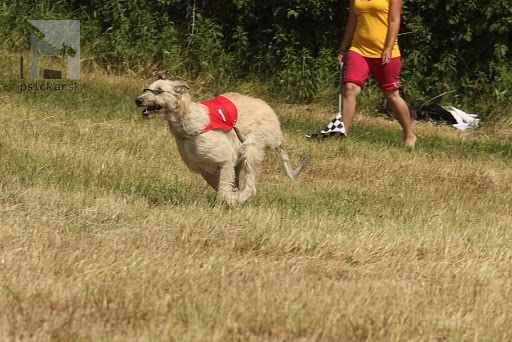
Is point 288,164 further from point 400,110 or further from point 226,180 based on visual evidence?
point 400,110

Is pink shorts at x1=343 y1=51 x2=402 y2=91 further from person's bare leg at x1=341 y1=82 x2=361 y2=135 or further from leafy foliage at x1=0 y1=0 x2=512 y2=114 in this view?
leafy foliage at x1=0 y1=0 x2=512 y2=114

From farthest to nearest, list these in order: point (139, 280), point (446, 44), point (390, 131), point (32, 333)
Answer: point (446, 44) → point (390, 131) → point (139, 280) → point (32, 333)

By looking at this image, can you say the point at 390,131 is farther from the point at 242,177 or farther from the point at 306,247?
the point at 306,247

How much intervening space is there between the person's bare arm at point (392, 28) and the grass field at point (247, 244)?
0.96 m

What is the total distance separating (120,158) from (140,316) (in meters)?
4.65

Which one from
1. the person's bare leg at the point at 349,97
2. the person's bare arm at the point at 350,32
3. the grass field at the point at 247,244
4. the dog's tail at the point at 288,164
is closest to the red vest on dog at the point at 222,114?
the grass field at the point at 247,244

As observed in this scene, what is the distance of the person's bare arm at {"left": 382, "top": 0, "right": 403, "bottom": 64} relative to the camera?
979 cm

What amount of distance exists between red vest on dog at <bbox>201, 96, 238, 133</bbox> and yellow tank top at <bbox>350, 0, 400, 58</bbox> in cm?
296

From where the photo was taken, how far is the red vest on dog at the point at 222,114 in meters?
7.12

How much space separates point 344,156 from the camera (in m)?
9.81

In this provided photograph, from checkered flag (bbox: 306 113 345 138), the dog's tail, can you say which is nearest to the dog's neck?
the dog's tail

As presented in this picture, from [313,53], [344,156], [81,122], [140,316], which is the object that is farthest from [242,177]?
[313,53]

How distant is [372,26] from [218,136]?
3.36 m

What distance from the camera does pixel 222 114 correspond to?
7.22 metres
